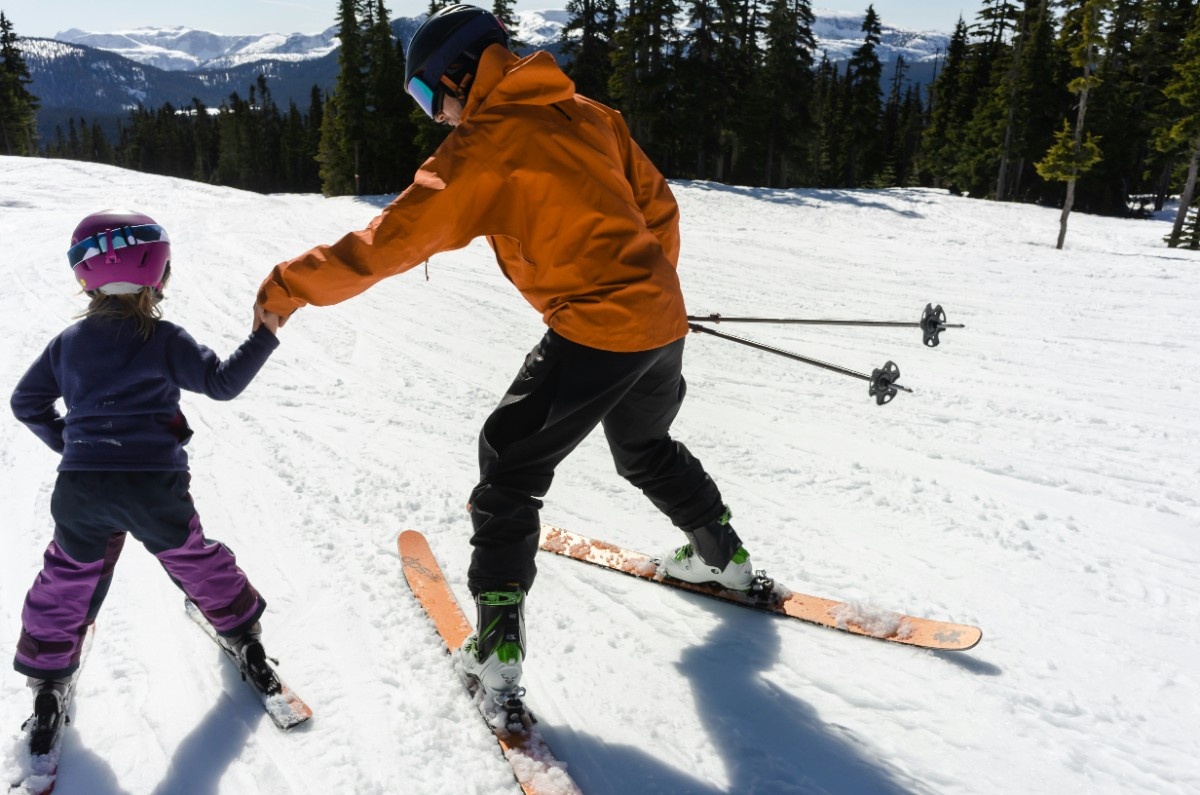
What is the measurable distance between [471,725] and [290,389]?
391cm

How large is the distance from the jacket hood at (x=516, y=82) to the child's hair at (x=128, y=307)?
1.17 meters

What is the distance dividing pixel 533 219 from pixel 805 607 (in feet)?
6.48

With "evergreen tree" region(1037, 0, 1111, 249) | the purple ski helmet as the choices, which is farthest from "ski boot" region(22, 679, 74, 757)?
"evergreen tree" region(1037, 0, 1111, 249)

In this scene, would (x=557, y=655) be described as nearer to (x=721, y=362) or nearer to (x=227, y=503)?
(x=227, y=503)

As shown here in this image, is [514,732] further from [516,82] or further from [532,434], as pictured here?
[516,82]

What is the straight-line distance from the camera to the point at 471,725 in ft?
7.72

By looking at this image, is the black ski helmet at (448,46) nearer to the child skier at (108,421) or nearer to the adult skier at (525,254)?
the adult skier at (525,254)

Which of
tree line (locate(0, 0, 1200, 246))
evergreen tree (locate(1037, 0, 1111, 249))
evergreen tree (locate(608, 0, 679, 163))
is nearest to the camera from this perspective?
evergreen tree (locate(1037, 0, 1111, 249))

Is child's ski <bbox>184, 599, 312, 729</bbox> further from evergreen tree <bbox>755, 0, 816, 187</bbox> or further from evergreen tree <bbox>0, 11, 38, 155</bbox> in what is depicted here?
evergreen tree <bbox>0, 11, 38, 155</bbox>

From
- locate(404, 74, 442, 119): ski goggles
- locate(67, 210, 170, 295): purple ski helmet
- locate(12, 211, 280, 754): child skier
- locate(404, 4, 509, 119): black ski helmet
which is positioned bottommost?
locate(12, 211, 280, 754): child skier

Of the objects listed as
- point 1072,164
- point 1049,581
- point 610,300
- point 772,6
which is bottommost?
point 1049,581

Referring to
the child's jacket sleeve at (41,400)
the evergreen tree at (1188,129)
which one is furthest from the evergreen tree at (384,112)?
the child's jacket sleeve at (41,400)

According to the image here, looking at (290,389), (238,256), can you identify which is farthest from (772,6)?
(290,389)

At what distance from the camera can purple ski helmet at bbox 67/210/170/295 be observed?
212cm
